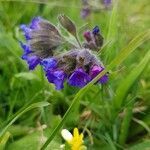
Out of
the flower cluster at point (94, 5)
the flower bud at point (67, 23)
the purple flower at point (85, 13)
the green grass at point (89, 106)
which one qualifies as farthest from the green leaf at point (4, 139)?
the purple flower at point (85, 13)

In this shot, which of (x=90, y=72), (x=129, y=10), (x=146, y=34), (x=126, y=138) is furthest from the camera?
(x=129, y=10)

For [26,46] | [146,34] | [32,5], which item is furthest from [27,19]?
[146,34]

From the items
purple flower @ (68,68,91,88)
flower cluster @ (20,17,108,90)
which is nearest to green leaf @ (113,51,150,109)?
flower cluster @ (20,17,108,90)

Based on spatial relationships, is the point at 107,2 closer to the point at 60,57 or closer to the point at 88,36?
the point at 88,36

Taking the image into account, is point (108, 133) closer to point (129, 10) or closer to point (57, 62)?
point (57, 62)

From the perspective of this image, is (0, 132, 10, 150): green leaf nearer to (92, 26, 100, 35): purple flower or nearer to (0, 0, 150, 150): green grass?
(0, 0, 150, 150): green grass

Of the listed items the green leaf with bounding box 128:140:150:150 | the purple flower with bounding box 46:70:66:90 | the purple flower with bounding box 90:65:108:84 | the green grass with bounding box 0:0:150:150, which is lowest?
the green leaf with bounding box 128:140:150:150

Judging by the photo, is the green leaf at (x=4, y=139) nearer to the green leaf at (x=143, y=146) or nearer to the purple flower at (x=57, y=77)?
the purple flower at (x=57, y=77)
